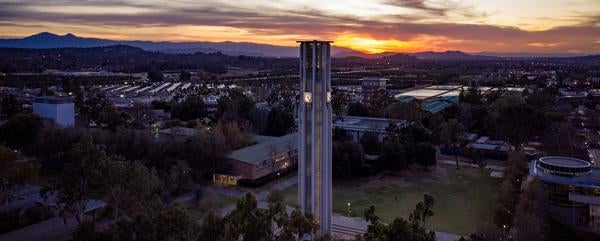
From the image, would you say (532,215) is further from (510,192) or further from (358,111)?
(358,111)

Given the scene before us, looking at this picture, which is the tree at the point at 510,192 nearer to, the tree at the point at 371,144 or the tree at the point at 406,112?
the tree at the point at 371,144

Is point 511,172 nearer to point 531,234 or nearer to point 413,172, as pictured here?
point 413,172

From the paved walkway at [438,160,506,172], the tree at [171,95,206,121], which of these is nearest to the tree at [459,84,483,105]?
the paved walkway at [438,160,506,172]

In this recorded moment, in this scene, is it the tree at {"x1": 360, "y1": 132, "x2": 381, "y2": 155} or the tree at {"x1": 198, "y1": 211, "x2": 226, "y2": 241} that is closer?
the tree at {"x1": 198, "y1": 211, "x2": 226, "y2": 241}

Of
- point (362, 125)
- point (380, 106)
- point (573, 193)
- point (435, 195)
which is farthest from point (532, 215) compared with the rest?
point (380, 106)

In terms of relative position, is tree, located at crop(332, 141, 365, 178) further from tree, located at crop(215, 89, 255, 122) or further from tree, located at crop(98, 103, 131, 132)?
tree, located at crop(98, 103, 131, 132)

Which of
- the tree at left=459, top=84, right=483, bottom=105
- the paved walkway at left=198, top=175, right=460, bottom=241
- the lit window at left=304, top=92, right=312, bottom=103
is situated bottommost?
the paved walkway at left=198, top=175, right=460, bottom=241

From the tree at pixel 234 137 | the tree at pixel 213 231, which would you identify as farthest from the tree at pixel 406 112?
the tree at pixel 213 231
